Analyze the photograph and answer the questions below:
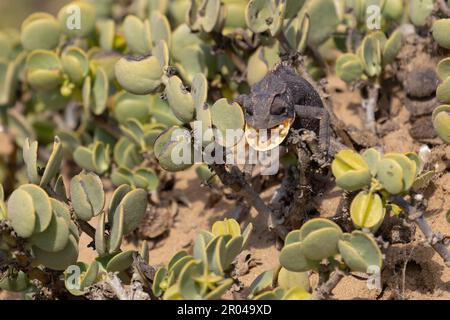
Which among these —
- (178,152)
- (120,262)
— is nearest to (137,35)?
(178,152)

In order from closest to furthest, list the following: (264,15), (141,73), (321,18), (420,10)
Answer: (141,73) → (264,15) → (420,10) → (321,18)

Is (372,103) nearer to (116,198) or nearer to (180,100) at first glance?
(180,100)

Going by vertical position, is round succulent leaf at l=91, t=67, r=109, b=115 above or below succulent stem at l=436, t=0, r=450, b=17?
below

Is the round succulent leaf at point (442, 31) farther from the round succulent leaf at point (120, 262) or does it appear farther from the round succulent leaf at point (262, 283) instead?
the round succulent leaf at point (120, 262)

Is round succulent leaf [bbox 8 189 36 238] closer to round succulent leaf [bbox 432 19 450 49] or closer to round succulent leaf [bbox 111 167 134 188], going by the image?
round succulent leaf [bbox 111 167 134 188]

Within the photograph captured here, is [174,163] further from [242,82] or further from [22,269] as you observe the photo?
[242,82]

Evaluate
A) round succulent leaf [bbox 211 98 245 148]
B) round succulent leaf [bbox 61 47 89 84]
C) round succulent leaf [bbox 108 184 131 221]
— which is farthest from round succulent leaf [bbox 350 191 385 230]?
round succulent leaf [bbox 61 47 89 84]
